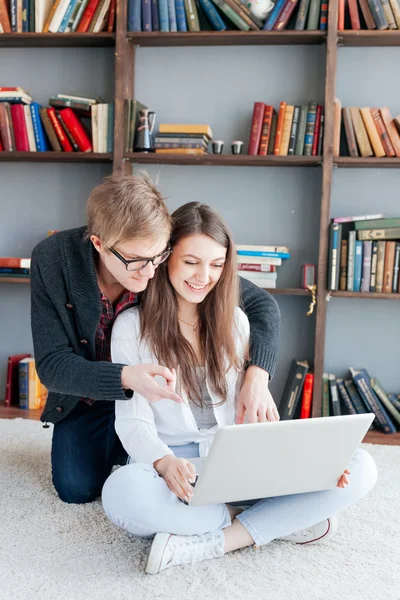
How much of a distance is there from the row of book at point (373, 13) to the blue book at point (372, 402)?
143 centimetres

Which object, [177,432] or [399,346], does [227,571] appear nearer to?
[177,432]

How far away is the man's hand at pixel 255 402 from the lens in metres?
1.58

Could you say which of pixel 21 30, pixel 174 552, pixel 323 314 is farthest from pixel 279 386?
pixel 21 30

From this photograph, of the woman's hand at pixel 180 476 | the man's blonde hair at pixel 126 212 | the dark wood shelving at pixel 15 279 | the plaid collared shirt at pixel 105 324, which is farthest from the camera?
the dark wood shelving at pixel 15 279

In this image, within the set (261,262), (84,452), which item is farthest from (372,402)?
(84,452)

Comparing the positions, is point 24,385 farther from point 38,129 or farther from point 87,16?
point 87,16

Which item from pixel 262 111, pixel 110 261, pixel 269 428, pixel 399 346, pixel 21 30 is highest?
pixel 21 30

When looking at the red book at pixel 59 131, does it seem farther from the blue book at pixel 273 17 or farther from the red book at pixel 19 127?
the blue book at pixel 273 17

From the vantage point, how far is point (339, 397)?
296 centimetres

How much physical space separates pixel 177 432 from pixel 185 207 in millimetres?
548

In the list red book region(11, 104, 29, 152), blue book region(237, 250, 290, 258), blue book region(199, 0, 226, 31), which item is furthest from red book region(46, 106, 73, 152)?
blue book region(237, 250, 290, 258)

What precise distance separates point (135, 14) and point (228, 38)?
400mm

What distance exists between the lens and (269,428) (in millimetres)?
1274

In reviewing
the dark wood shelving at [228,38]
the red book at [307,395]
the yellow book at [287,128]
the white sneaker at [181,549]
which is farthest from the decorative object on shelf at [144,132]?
the white sneaker at [181,549]
